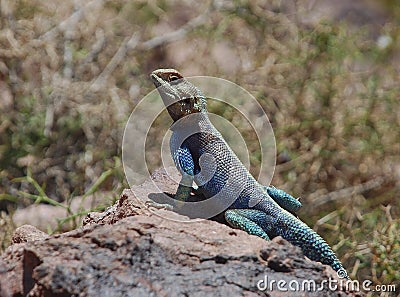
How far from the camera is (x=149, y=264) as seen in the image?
7.68 feet

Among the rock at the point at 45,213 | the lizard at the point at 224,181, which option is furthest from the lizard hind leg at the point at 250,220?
the rock at the point at 45,213

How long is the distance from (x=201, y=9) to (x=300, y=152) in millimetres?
2072

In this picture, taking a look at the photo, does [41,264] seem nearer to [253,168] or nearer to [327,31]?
[253,168]

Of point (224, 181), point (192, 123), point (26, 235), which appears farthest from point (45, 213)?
point (224, 181)

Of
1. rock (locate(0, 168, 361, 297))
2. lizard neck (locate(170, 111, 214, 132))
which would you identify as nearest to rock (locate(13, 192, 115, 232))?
lizard neck (locate(170, 111, 214, 132))

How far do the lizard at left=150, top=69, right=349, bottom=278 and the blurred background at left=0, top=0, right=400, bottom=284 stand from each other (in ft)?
5.66

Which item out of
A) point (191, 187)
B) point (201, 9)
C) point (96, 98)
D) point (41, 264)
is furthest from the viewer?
point (201, 9)

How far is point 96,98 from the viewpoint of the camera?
5.82 meters

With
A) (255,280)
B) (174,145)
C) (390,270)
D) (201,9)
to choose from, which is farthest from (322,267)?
(201,9)

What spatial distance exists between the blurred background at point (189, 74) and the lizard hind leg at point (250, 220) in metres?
1.80

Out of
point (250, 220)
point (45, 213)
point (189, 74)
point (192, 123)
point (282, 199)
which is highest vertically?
point (189, 74)

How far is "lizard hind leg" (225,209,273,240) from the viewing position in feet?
9.97

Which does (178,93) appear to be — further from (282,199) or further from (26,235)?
(26,235)

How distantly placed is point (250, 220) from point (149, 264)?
35.4 inches
